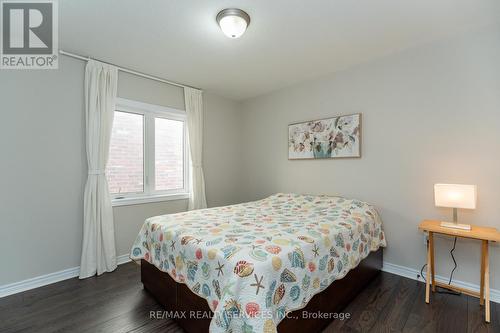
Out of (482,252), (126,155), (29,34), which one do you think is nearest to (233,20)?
(29,34)

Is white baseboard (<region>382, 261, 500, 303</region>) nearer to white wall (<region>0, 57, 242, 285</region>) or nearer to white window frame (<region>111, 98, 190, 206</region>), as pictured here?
white window frame (<region>111, 98, 190, 206</region>)

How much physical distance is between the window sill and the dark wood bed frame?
1.00 m

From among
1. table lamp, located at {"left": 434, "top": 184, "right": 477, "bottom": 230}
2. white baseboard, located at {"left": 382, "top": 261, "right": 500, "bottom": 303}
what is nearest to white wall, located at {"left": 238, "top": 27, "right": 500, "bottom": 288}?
white baseboard, located at {"left": 382, "top": 261, "right": 500, "bottom": 303}

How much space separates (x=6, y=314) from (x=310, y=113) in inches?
146

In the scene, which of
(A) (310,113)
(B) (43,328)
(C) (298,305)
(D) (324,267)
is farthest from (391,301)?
(B) (43,328)

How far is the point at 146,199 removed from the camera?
314cm

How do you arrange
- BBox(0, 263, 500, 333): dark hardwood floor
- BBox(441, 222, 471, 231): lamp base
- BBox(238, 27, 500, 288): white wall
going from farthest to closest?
BBox(238, 27, 500, 288): white wall, BBox(441, 222, 471, 231): lamp base, BBox(0, 263, 500, 333): dark hardwood floor

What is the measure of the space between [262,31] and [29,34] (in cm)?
214

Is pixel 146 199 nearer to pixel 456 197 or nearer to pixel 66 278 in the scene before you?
pixel 66 278

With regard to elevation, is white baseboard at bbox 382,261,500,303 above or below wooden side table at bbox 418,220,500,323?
below

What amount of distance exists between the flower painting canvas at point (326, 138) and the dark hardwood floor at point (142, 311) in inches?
60.4

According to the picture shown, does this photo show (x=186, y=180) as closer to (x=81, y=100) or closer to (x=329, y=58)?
(x=81, y=100)

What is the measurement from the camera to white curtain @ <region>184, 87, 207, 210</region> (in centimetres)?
352

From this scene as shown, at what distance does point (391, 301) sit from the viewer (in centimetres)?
206
